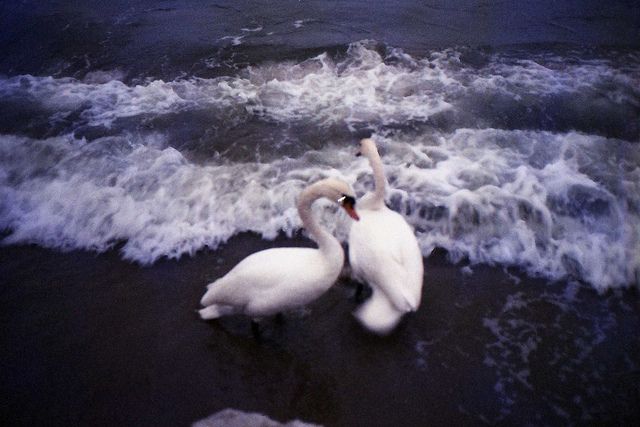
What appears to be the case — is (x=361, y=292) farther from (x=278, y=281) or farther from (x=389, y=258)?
(x=278, y=281)

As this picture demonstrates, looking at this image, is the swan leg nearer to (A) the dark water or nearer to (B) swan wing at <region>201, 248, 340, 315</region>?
(A) the dark water

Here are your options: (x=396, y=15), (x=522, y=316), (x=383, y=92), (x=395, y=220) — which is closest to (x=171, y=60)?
(x=383, y=92)

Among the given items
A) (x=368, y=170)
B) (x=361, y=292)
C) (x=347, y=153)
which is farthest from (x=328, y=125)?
(x=361, y=292)

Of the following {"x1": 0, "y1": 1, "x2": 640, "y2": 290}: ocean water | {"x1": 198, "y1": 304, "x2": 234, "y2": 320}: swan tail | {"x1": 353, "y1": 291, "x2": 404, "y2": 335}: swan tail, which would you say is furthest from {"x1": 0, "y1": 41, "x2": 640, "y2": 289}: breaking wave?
{"x1": 353, "y1": 291, "x2": 404, "y2": 335}: swan tail

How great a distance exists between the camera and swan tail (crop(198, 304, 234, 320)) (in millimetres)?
4121

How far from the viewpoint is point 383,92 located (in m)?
8.52

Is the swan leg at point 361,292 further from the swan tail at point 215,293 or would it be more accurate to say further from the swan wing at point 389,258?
the swan tail at point 215,293

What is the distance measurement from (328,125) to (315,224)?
4.13 meters

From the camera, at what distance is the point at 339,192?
→ 3686mm

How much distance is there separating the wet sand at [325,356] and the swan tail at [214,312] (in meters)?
0.14

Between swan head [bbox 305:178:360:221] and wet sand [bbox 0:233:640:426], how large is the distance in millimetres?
1267

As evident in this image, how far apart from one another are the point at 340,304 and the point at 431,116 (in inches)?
184

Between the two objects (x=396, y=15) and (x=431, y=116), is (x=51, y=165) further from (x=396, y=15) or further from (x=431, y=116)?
(x=396, y=15)

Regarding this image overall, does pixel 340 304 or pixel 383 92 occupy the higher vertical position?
pixel 383 92
